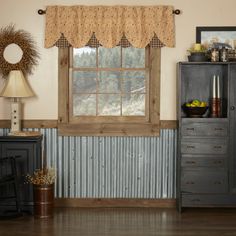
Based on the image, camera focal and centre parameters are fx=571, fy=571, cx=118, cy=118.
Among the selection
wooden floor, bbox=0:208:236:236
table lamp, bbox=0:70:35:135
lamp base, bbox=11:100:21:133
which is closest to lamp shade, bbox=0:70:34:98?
table lamp, bbox=0:70:35:135

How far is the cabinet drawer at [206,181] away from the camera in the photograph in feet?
20.4

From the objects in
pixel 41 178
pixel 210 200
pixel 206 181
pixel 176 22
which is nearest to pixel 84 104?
pixel 41 178

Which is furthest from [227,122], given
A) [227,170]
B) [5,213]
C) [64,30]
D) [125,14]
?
[5,213]

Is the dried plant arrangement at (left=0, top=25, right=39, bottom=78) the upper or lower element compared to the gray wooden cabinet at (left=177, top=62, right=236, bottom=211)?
upper

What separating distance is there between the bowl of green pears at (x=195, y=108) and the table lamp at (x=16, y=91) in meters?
1.74

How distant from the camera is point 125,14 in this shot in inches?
252

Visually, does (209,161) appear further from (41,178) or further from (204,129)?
(41,178)

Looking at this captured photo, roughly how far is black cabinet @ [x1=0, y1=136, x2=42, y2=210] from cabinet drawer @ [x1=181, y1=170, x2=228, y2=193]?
1620 millimetres

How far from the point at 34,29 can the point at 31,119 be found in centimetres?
102

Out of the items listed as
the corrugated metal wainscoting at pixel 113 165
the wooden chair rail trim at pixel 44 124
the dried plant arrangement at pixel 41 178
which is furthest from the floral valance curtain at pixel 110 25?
the dried plant arrangement at pixel 41 178

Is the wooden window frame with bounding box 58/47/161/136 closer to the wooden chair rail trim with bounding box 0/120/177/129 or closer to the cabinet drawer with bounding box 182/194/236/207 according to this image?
the wooden chair rail trim with bounding box 0/120/177/129

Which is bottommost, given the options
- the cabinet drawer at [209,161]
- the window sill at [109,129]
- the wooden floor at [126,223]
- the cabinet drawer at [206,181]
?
the wooden floor at [126,223]

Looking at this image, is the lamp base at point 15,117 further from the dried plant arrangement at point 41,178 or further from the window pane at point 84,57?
the window pane at point 84,57

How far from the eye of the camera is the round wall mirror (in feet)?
21.1
